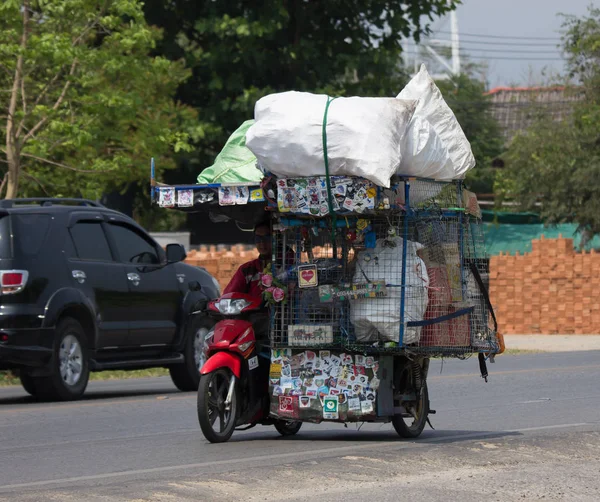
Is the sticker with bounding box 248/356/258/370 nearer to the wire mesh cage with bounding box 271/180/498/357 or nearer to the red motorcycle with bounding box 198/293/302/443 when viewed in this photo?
the red motorcycle with bounding box 198/293/302/443

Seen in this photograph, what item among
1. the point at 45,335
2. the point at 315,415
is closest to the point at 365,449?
the point at 315,415

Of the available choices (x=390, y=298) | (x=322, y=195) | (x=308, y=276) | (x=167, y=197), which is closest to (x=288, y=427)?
(x=308, y=276)

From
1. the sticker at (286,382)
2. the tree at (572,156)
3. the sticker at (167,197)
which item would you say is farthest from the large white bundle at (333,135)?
the tree at (572,156)

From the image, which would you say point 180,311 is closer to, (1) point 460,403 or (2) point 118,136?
(1) point 460,403

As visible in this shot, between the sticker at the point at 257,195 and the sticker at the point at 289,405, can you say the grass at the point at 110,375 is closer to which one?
the sticker at the point at 289,405

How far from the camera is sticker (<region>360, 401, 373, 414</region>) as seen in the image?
10.0 m

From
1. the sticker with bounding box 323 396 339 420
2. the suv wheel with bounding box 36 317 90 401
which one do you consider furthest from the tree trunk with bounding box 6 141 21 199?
the sticker with bounding box 323 396 339 420

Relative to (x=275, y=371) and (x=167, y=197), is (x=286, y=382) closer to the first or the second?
(x=275, y=371)

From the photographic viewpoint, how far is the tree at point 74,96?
2189cm

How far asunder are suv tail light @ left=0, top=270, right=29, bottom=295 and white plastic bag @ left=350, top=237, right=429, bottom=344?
16.8ft

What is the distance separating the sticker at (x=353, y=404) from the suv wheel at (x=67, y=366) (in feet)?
16.4

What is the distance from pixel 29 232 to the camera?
1414 centimetres

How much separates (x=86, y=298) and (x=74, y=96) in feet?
31.0

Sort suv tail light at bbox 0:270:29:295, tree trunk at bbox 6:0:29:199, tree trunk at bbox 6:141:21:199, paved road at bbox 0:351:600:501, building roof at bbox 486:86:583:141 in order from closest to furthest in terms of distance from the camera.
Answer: paved road at bbox 0:351:600:501 < suv tail light at bbox 0:270:29:295 < tree trunk at bbox 6:141:21:199 < tree trunk at bbox 6:0:29:199 < building roof at bbox 486:86:583:141
